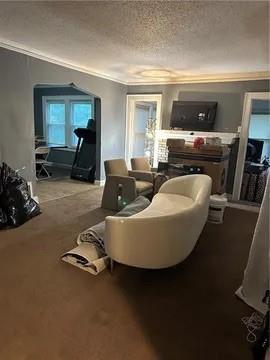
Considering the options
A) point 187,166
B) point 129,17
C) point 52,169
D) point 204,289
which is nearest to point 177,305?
point 204,289

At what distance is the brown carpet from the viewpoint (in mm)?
1634

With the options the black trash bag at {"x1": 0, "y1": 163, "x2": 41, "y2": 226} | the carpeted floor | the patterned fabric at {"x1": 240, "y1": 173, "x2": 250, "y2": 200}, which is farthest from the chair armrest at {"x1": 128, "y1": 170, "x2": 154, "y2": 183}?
the patterned fabric at {"x1": 240, "y1": 173, "x2": 250, "y2": 200}

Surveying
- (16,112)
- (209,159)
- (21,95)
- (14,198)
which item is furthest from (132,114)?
(14,198)

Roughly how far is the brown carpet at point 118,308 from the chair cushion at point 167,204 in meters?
0.57

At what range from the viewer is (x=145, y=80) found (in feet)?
19.5

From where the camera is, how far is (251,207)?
483cm

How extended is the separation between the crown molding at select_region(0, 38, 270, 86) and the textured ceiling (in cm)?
3

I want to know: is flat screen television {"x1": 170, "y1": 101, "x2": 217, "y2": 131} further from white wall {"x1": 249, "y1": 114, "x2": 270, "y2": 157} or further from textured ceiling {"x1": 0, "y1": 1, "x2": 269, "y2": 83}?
white wall {"x1": 249, "y1": 114, "x2": 270, "y2": 157}

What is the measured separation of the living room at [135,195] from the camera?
5.87ft

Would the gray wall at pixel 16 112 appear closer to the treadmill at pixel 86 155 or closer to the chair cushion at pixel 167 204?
the treadmill at pixel 86 155

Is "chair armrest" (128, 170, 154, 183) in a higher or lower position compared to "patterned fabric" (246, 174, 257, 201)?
higher

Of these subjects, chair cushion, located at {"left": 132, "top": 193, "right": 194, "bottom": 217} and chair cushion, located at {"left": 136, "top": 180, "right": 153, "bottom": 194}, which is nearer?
chair cushion, located at {"left": 132, "top": 193, "right": 194, "bottom": 217}

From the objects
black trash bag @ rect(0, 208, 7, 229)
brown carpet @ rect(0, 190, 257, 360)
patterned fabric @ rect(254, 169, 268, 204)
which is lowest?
brown carpet @ rect(0, 190, 257, 360)

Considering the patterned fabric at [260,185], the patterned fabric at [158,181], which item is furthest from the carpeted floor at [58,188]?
the patterned fabric at [260,185]
